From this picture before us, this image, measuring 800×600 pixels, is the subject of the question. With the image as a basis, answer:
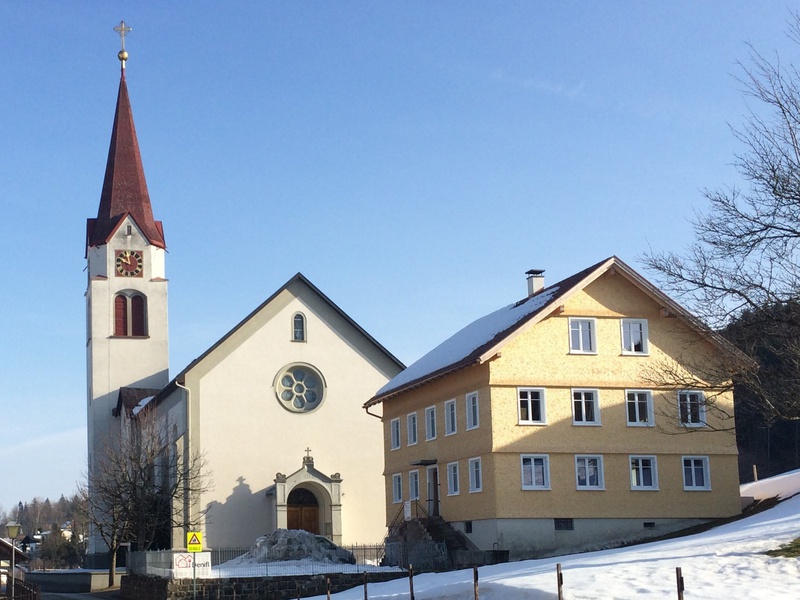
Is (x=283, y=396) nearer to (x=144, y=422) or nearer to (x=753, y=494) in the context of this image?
(x=144, y=422)

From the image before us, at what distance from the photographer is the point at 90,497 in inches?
2302

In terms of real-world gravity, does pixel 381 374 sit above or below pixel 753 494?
above

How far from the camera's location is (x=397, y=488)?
46.1 m

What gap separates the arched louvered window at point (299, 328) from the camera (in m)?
56.0

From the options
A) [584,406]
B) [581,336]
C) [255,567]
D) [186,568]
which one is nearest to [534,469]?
[584,406]

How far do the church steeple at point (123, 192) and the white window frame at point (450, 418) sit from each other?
32114 mm

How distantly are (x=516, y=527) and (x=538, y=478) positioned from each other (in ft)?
6.05

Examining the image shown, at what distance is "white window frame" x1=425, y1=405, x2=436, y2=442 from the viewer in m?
42.5

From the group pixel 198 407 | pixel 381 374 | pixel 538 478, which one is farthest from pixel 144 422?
pixel 538 478

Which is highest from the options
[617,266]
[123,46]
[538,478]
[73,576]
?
[123,46]

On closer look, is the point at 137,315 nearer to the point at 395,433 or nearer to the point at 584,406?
the point at 395,433

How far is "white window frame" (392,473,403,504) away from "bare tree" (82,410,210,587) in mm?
10775

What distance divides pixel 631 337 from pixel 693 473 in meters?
5.16

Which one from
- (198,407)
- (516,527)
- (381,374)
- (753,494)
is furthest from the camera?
(381,374)
